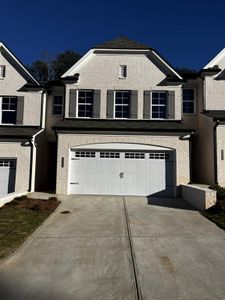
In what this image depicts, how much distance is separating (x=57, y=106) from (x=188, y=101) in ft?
28.9

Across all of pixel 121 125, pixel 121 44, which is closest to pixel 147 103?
pixel 121 125

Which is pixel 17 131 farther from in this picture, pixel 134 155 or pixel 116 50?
pixel 116 50

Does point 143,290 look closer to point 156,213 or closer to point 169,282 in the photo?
point 169,282

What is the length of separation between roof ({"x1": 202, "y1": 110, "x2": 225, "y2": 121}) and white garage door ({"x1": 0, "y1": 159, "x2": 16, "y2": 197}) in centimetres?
1144

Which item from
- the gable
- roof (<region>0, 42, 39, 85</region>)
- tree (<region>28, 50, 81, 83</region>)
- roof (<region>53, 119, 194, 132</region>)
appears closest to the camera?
roof (<region>53, 119, 194, 132</region>)

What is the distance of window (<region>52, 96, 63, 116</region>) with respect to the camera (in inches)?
685

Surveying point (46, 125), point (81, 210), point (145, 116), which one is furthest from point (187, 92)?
point (81, 210)

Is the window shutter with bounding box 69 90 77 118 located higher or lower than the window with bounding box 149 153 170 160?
higher

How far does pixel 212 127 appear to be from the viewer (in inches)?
553

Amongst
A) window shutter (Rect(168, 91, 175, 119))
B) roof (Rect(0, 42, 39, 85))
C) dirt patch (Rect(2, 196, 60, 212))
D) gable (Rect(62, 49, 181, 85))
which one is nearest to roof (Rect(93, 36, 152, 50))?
gable (Rect(62, 49, 181, 85))

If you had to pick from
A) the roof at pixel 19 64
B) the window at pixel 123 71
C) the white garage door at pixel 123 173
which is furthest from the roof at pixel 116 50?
the white garage door at pixel 123 173

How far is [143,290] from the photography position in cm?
443

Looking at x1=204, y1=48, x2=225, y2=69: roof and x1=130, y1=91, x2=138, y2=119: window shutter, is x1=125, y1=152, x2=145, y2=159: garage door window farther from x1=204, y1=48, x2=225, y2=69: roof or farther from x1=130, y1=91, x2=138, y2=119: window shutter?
x1=204, y1=48, x2=225, y2=69: roof

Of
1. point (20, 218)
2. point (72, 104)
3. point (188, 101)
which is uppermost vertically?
point (188, 101)
